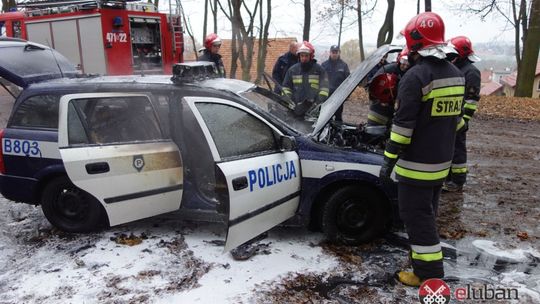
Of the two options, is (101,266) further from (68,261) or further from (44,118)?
(44,118)

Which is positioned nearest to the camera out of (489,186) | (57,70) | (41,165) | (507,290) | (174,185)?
(507,290)

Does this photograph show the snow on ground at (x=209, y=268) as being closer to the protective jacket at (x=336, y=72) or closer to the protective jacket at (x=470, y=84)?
the protective jacket at (x=470, y=84)

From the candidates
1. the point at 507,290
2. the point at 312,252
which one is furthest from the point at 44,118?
the point at 507,290

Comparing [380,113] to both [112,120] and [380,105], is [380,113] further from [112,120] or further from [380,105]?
[112,120]

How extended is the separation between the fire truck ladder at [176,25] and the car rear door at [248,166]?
8.81 metres

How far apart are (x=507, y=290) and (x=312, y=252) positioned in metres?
1.51

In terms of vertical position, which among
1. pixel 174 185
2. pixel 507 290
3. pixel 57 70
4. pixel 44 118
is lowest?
pixel 507 290

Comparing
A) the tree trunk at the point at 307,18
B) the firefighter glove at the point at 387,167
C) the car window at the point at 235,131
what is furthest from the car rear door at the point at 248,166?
the tree trunk at the point at 307,18

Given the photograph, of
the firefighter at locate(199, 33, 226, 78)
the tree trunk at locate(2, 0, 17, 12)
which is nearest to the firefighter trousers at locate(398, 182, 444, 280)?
the firefighter at locate(199, 33, 226, 78)

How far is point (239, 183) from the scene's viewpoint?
3379 mm

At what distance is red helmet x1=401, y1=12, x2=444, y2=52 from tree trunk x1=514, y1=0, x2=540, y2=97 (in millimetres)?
13170

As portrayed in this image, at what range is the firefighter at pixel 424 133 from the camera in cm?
309

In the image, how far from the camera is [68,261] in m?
3.79

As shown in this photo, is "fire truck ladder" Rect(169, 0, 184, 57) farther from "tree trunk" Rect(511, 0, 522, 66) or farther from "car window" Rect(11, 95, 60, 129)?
"tree trunk" Rect(511, 0, 522, 66)
